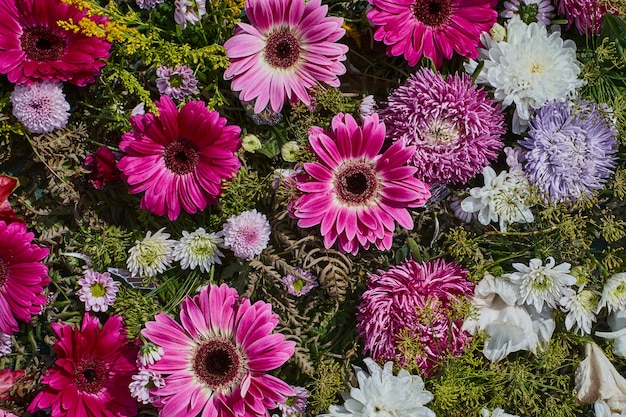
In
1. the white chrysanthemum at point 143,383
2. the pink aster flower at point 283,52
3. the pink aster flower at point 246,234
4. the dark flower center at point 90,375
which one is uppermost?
the pink aster flower at point 283,52

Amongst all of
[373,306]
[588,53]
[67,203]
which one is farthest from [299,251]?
[588,53]

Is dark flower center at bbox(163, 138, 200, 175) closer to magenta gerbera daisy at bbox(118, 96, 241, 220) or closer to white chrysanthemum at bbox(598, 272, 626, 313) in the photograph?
magenta gerbera daisy at bbox(118, 96, 241, 220)

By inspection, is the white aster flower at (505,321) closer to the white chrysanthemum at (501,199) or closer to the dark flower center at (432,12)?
the white chrysanthemum at (501,199)

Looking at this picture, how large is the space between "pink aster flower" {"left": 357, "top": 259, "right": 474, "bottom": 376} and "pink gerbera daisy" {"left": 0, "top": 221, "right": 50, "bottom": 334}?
1.70 feet

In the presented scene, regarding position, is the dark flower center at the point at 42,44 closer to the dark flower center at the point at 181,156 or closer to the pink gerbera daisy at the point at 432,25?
the dark flower center at the point at 181,156

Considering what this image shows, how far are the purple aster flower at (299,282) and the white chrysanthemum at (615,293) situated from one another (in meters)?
0.46

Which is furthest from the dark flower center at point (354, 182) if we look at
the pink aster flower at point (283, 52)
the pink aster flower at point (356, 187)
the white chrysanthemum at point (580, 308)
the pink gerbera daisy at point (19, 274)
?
the pink gerbera daisy at point (19, 274)

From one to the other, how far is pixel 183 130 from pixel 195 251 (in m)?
0.19

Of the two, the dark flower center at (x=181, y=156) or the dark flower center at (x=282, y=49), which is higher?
the dark flower center at (x=282, y=49)

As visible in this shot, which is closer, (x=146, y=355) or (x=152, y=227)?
(x=146, y=355)

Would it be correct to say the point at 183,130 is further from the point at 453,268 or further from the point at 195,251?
the point at 453,268

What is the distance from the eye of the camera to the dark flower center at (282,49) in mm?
1074

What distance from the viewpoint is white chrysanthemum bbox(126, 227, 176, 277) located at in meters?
1.07

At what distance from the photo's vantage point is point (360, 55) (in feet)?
3.65
